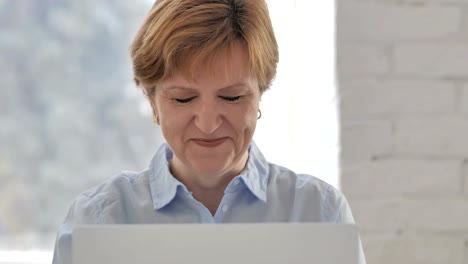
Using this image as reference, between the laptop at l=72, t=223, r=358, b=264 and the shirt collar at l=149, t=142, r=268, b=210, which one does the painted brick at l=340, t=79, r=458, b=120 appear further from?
the laptop at l=72, t=223, r=358, b=264

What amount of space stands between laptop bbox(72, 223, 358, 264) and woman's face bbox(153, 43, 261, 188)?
13.6 inches

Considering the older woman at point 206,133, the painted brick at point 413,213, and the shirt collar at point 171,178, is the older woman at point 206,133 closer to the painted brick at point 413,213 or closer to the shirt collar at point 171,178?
the shirt collar at point 171,178

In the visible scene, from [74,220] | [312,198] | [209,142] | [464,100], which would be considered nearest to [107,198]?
[74,220]

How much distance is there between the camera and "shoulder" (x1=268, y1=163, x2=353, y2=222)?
1.11 metres

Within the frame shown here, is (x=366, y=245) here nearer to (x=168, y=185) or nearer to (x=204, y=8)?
(x=168, y=185)

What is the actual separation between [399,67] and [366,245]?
1.14 feet

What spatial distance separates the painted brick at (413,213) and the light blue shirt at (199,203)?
21cm

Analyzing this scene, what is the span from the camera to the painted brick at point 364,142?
51.9 inches

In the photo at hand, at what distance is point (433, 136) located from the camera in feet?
4.35

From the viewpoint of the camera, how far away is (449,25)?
132 centimetres

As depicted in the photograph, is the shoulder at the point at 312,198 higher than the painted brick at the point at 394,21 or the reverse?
the reverse

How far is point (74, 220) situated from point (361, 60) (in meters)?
0.61

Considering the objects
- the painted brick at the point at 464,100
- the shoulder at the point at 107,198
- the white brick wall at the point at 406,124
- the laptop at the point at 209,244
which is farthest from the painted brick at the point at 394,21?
the laptop at the point at 209,244

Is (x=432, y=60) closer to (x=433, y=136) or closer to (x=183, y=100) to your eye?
(x=433, y=136)
